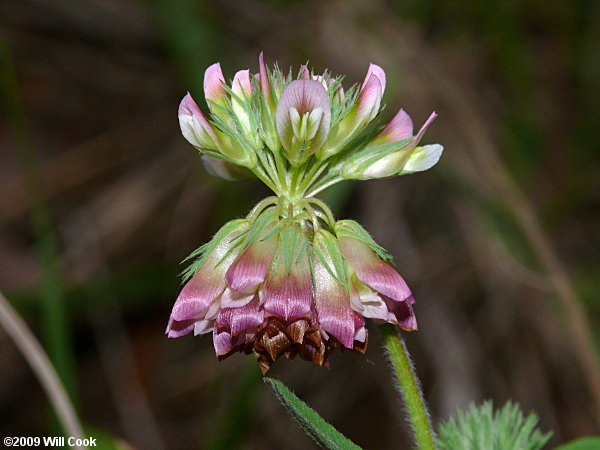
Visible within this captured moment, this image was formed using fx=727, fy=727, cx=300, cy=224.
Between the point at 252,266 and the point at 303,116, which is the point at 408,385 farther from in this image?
the point at 303,116

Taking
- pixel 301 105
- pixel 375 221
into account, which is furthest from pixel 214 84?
pixel 375 221

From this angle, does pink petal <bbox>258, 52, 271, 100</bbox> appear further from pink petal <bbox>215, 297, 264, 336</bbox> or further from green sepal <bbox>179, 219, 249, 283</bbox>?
pink petal <bbox>215, 297, 264, 336</bbox>

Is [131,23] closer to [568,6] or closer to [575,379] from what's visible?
[568,6]

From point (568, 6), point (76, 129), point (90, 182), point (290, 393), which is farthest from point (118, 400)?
point (568, 6)

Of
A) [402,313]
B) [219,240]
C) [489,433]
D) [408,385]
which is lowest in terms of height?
[489,433]

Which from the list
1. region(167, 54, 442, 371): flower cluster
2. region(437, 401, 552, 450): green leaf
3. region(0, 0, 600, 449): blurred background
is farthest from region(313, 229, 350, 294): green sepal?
region(0, 0, 600, 449): blurred background
